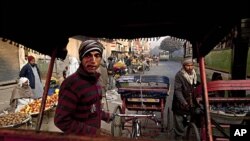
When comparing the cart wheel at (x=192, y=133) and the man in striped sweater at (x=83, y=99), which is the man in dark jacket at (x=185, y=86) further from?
the man in striped sweater at (x=83, y=99)

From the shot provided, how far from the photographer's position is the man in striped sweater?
2539mm

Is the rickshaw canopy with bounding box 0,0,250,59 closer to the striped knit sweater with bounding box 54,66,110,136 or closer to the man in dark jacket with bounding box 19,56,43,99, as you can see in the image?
the striped knit sweater with bounding box 54,66,110,136

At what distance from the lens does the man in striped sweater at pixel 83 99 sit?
2539 millimetres

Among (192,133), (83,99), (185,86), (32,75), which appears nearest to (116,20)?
(83,99)

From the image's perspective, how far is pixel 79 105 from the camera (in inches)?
104

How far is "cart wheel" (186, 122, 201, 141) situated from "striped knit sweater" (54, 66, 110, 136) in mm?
2573

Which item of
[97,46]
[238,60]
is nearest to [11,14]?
[97,46]

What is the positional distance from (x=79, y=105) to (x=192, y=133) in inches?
144

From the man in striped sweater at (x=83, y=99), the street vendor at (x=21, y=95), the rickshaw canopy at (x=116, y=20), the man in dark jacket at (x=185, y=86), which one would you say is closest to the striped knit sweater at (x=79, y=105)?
the man in striped sweater at (x=83, y=99)

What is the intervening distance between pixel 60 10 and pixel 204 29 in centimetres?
163

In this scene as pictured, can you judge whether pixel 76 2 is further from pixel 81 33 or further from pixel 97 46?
pixel 81 33

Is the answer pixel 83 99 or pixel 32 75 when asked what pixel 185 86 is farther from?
pixel 32 75

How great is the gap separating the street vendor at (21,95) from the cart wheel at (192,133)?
4339mm

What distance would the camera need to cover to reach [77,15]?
3.03 meters
